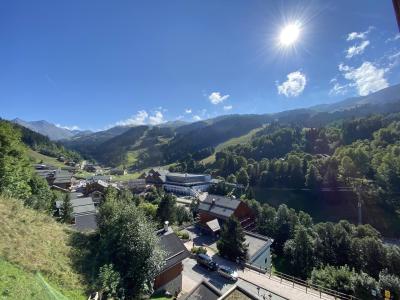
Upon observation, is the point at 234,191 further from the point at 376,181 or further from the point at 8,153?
the point at 8,153

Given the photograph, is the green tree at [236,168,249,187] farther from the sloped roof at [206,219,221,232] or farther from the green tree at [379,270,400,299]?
the green tree at [379,270,400,299]

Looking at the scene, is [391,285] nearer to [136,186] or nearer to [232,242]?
[232,242]

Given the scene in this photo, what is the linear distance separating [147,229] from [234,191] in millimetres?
91226

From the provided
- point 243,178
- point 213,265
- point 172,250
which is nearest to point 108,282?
point 172,250

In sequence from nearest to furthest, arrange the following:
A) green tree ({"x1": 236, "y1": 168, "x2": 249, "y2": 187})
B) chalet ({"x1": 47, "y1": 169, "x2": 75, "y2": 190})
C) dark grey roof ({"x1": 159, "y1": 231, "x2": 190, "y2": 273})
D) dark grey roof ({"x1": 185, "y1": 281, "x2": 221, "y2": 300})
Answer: dark grey roof ({"x1": 185, "y1": 281, "x2": 221, "y2": 300}), dark grey roof ({"x1": 159, "y1": 231, "x2": 190, "y2": 273}), chalet ({"x1": 47, "y1": 169, "x2": 75, "y2": 190}), green tree ({"x1": 236, "y1": 168, "x2": 249, "y2": 187})

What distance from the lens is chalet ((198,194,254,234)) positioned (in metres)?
55.2

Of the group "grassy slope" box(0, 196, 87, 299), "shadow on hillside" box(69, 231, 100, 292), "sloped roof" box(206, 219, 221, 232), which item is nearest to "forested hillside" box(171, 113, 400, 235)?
"sloped roof" box(206, 219, 221, 232)

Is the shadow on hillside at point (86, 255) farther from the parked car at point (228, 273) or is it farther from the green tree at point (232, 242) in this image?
the green tree at point (232, 242)

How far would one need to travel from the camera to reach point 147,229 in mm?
21359

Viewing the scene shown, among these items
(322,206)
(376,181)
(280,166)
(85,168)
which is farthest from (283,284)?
(85,168)

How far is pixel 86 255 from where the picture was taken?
69.5 feet

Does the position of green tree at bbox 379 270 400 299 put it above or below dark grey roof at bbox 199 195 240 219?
below

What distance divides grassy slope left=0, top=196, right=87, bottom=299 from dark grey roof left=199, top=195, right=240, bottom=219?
124 ft

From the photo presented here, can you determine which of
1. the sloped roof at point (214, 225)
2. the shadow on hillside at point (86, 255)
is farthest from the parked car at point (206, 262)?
the shadow on hillside at point (86, 255)
